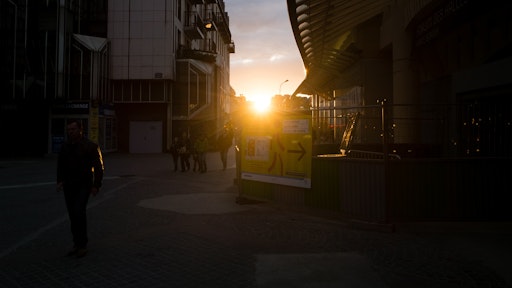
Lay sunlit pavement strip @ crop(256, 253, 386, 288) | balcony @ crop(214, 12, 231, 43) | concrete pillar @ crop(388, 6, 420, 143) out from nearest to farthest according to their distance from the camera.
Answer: sunlit pavement strip @ crop(256, 253, 386, 288), concrete pillar @ crop(388, 6, 420, 143), balcony @ crop(214, 12, 231, 43)

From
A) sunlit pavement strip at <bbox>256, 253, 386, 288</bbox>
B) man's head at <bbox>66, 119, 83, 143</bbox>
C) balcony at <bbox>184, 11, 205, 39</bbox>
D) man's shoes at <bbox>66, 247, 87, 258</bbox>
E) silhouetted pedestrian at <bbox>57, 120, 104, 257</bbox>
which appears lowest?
sunlit pavement strip at <bbox>256, 253, 386, 288</bbox>

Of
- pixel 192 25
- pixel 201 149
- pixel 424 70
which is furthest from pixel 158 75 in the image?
pixel 424 70

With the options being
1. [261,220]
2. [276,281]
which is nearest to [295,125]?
[261,220]

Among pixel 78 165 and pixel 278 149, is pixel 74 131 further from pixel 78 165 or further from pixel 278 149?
pixel 278 149

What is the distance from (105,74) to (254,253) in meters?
27.8

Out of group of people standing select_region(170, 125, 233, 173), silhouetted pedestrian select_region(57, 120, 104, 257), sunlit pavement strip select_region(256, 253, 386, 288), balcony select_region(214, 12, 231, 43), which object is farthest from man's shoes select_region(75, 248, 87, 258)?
balcony select_region(214, 12, 231, 43)

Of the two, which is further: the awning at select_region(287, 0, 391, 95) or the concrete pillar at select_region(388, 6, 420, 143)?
the concrete pillar at select_region(388, 6, 420, 143)

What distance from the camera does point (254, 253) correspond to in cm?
503

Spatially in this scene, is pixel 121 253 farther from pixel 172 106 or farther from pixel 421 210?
pixel 172 106

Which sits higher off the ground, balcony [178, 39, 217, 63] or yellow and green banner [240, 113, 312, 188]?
balcony [178, 39, 217, 63]

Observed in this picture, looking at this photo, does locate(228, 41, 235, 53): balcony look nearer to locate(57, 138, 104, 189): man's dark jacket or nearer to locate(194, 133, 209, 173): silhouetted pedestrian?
locate(194, 133, 209, 173): silhouetted pedestrian

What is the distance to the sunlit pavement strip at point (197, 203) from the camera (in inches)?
310

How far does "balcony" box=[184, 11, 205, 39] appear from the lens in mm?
35250

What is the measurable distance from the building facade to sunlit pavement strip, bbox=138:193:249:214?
262 centimetres
